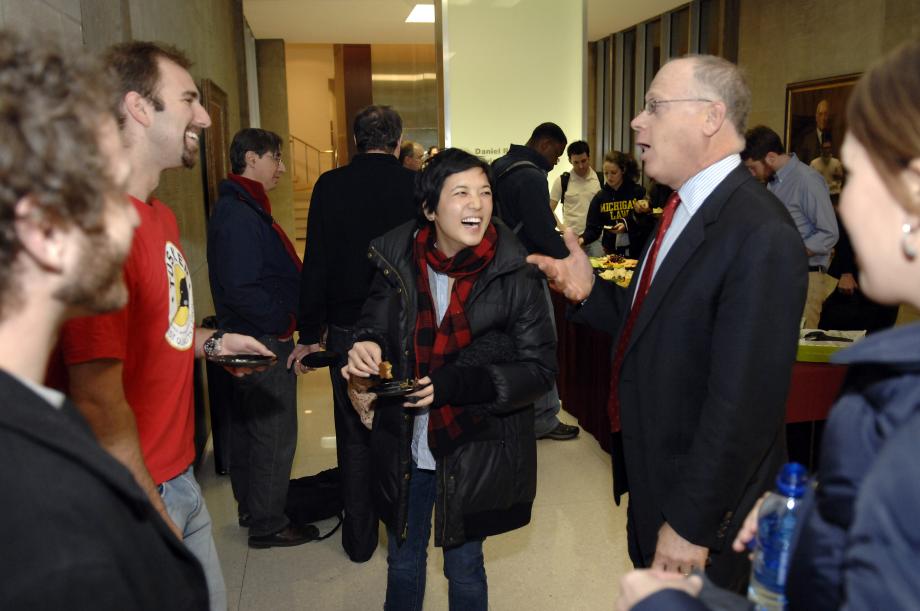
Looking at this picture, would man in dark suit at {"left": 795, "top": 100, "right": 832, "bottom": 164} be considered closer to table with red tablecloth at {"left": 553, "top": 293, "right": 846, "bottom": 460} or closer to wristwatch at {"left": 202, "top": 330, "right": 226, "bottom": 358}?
table with red tablecloth at {"left": 553, "top": 293, "right": 846, "bottom": 460}

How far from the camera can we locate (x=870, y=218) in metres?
0.83

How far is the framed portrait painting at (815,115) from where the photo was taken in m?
7.73

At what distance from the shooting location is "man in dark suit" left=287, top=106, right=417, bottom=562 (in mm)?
3172

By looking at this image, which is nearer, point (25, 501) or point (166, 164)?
point (25, 501)

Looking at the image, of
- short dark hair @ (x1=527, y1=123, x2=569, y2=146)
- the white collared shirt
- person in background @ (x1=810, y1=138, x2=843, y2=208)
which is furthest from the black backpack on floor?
person in background @ (x1=810, y1=138, x2=843, y2=208)

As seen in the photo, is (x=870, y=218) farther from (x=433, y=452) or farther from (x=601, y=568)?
(x=601, y=568)

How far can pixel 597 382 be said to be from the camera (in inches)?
177

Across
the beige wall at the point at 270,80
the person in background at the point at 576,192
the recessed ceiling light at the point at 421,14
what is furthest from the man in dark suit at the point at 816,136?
the beige wall at the point at 270,80

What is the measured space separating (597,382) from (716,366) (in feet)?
9.41

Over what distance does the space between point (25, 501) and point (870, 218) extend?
0.98 meters

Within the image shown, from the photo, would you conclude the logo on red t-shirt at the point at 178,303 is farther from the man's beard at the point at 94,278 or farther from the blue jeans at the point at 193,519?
the man's beard at the point at 94,278

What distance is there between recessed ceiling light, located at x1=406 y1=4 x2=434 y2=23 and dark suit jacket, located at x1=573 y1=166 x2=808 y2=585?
358 inches

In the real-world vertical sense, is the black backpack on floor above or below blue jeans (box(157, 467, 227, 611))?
below

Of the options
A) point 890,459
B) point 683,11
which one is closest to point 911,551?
point 890,459
